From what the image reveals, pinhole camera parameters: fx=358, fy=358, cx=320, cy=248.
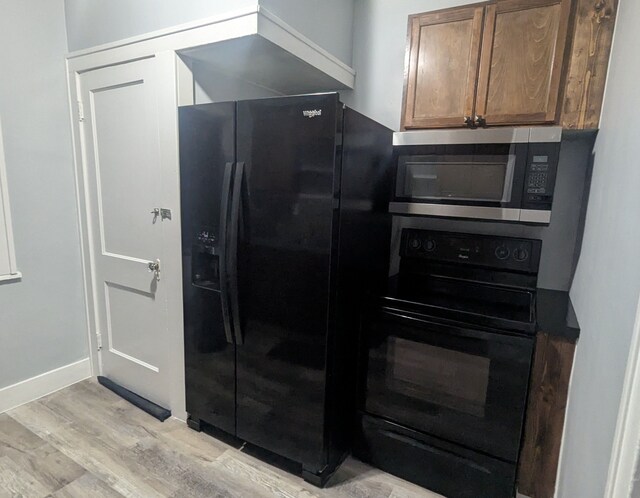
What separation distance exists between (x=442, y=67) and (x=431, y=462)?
188cm

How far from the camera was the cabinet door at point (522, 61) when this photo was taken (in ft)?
5.07

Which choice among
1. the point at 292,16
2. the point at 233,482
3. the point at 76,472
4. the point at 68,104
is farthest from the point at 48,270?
the point at 292,16

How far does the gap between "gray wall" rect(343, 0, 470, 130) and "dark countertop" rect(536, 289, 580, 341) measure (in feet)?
4.11

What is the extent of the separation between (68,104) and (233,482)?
93.9 inches

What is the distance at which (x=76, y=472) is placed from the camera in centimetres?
171

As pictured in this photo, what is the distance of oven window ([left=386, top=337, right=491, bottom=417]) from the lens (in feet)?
4.96

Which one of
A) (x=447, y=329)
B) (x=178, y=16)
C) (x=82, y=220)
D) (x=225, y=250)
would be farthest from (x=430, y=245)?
(x=82, y=220)

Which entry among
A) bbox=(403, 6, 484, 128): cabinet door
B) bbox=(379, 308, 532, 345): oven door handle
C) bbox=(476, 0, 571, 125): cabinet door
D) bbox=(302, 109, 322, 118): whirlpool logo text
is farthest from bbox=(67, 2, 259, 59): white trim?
bbox=(379, 308, 532, 345): oven door handle

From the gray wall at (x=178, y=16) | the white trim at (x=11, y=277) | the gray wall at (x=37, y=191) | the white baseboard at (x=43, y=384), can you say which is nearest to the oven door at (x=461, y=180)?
the gray wall at (x=178, y=16)

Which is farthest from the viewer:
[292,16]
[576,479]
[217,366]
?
[217,366]

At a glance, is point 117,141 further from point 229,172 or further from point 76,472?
point 76,472

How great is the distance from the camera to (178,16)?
1.72m

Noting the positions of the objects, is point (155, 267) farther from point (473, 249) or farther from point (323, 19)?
point (473, 249)

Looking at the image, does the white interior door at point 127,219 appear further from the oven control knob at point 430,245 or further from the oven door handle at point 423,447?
the oven control knob at point 430,245
